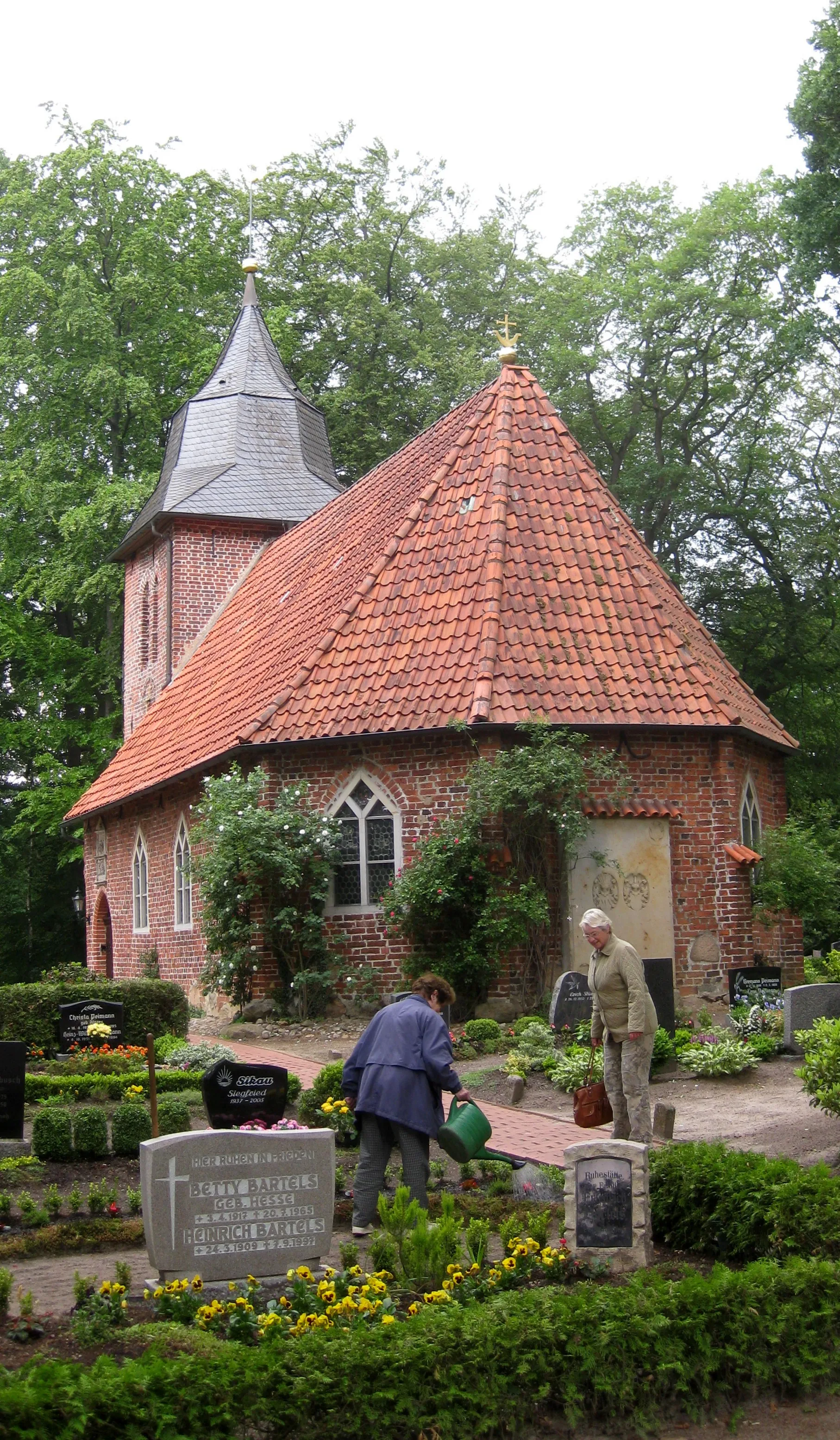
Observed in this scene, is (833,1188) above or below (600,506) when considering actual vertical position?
below

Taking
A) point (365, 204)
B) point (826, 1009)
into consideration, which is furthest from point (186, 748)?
point (365, 204)

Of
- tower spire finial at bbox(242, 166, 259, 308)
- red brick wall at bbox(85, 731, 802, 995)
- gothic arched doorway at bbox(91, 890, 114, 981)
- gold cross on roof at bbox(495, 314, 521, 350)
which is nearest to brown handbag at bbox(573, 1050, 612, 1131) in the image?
red brick wall at bbox(85, 731, 802, 995)

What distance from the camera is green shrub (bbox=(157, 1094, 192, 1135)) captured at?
11.4 metres

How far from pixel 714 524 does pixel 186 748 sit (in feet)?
51.5

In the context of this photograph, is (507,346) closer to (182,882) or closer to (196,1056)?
(182,882)

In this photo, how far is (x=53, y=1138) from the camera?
11.2 meters

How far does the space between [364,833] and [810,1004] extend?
6.36m

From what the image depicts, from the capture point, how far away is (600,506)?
20688 millimetres

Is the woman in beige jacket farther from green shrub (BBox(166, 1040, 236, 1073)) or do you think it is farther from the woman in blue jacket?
green shrub (BBox(166, 1040, 236, 1073))

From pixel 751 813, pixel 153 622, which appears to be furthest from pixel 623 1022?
pixel 153 622

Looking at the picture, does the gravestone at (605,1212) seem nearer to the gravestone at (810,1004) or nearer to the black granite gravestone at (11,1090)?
the black granite gravestone at (11,1090)

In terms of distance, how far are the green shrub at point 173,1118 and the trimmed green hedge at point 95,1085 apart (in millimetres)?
1425

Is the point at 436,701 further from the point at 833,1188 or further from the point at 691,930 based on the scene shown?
the point at 833,1188

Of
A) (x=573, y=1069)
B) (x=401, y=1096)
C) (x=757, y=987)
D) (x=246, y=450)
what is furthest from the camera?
(x=246, y=450)
